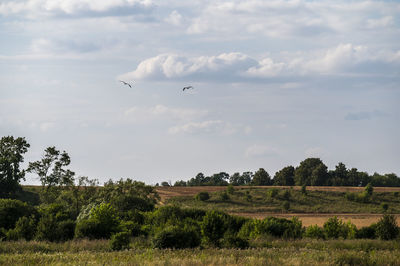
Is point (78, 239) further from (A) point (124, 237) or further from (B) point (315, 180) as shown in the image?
(B) point (315, 180)

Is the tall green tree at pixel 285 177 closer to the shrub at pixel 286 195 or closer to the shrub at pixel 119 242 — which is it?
the shrub at pixel 286 195

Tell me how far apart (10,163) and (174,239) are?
156 ft

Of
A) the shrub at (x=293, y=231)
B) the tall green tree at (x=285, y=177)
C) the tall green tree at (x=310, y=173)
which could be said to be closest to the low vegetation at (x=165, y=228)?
the shrub at (x=293, y=231)

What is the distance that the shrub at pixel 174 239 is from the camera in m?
23.5

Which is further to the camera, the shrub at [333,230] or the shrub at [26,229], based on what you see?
the shrub at [333,230]

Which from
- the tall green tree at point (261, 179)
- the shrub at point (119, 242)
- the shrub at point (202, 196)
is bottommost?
the shrub at point (119, 242)

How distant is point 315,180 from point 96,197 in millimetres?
69404

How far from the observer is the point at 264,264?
16.3m

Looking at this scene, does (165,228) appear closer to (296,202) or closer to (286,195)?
(296,202)

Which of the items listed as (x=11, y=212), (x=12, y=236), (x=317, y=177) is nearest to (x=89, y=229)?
(x=12, y=236)

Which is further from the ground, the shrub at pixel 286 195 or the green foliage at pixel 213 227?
the shrub at pixel 286 195

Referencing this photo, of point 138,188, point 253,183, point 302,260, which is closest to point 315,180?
Result: point 253,183

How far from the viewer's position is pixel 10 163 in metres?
65.6

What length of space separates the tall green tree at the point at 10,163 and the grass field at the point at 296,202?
21101 millimetres
